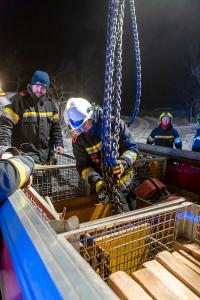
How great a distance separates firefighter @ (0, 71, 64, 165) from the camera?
12.9 ft

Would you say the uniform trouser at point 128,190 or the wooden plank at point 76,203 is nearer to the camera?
the uniform trouser at point 128,190

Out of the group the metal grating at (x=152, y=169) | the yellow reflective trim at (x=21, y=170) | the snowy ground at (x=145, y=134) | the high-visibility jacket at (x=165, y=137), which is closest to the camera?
the yellow reflective trim at (x=21, y=170)

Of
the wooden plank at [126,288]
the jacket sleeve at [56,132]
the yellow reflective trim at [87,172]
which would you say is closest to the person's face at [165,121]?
the jacket sleeve at [56,132]

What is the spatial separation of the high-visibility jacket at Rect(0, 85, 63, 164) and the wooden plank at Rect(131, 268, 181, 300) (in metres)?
2.81

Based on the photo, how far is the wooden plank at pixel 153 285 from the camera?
55.1 inches

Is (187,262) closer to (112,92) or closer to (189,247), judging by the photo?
(189,247)

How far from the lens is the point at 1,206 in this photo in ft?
5.84

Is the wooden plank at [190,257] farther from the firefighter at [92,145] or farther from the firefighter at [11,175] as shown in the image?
the firefighter at [11,175]

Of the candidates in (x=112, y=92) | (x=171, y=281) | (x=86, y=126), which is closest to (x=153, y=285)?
(x=171, y=281)

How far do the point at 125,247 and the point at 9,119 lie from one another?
280cm

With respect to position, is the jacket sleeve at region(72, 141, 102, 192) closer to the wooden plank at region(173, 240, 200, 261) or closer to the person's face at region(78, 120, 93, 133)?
the person's face at region(78, 120, 93, 133)

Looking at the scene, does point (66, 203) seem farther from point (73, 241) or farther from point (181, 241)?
point (73, 241)

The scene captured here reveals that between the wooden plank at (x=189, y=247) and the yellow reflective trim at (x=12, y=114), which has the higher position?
the yellow reflective trim at (x=12, y=114)

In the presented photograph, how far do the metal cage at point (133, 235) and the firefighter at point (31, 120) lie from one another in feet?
8.24
